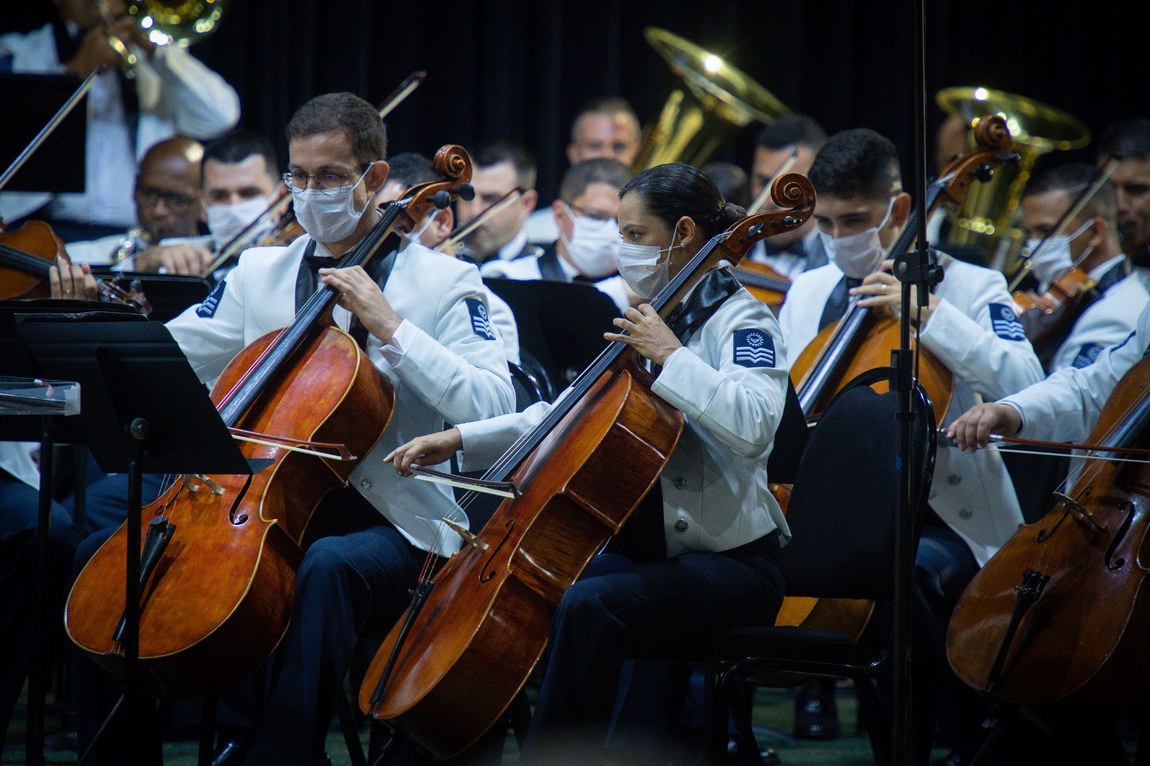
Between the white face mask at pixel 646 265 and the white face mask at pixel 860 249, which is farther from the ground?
the white face mask at pixel 646 265

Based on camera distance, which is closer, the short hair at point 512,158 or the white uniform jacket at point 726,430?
the white uniform jacket at point 726,430

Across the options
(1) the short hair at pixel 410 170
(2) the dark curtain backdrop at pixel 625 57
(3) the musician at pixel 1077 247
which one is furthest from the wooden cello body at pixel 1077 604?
(2) the dark curtain backdrop at pixel 625 57

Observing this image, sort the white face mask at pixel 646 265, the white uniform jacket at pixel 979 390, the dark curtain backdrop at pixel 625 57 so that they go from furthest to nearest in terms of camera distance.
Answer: the dark curtain backdrop at pixel 625 57
the white uniform jacket at pixel 979 390
the white face mask at pixel 646 265

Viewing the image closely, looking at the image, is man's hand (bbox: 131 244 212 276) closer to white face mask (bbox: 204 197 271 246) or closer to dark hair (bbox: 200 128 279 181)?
white face mask (bbox: 204 197 271 246)

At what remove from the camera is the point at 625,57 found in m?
5.97

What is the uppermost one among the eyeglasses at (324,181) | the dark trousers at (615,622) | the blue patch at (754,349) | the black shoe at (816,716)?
the eyeglasses at (324,181)

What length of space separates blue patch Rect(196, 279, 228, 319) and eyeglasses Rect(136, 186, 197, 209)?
71.2 inches

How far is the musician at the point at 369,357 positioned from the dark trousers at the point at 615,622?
0.41m

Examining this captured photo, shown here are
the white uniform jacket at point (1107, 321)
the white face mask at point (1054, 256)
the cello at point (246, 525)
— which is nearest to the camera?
the cello at point (246, 525)

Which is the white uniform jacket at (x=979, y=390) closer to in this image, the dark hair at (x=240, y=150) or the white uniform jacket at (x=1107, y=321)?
the white uniform jacket at (x=1107, y=321)

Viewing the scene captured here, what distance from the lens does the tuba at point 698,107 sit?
531 centimetres

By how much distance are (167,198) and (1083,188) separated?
2.93m

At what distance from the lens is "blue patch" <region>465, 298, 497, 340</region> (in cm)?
280

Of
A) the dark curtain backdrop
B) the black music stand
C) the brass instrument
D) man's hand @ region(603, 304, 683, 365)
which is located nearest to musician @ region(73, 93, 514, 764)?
the black music stand
